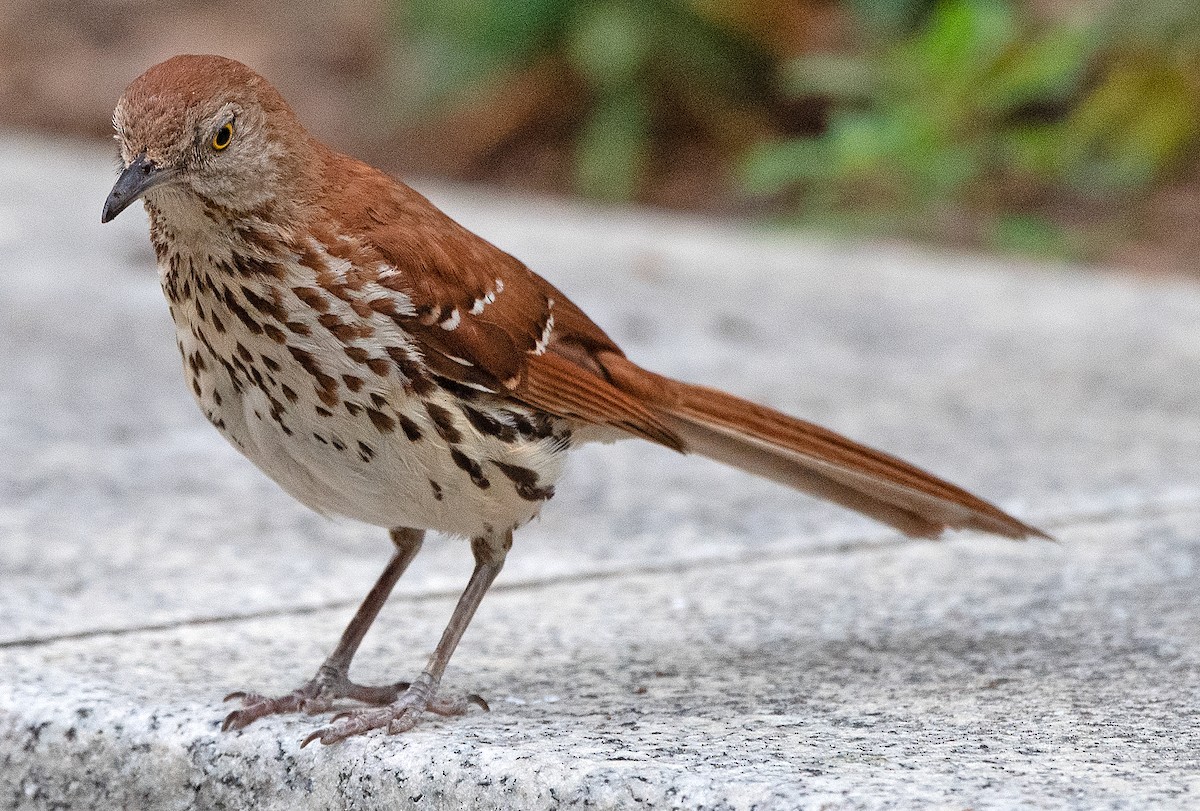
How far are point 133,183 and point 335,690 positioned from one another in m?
0.91

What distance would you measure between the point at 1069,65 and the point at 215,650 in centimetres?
510

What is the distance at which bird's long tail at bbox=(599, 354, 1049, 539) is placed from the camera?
3.52 meters

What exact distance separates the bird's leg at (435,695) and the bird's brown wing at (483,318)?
276 millimetres

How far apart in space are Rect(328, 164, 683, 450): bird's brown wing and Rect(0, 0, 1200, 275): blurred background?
3.98 m

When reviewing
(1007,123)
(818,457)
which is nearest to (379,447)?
(818,457)

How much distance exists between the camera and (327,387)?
2.90m

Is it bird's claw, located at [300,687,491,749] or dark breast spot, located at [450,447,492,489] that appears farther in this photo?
dark breast spot, located at [450,447,492,489]

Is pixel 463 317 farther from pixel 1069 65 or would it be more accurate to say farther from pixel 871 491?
pixel 1069 65

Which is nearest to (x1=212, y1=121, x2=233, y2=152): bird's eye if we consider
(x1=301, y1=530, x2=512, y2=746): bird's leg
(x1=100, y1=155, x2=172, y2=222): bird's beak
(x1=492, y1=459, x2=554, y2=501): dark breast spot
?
(x1=100, y1=155, x2=172, y2=222): bird's beak

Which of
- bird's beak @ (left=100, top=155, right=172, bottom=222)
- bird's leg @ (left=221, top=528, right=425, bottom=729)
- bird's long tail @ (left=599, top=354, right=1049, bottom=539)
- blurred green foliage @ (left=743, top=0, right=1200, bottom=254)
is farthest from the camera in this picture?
blurred green foliage @ (left=743, top=0, right=1200, bottom=254)

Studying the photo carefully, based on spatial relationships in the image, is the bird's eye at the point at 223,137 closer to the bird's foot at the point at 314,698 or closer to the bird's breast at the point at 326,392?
the bird's breast at the point at 326,392

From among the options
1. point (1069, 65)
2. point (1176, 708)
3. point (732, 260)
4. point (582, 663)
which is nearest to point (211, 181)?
point (582, 663)

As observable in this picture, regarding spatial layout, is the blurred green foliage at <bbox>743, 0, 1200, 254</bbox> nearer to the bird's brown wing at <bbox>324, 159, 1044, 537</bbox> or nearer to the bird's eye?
the bird's brown wing at <bbox>324, 159, 1044, 537</bbox>

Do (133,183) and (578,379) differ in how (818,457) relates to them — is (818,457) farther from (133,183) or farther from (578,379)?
(133,183)
